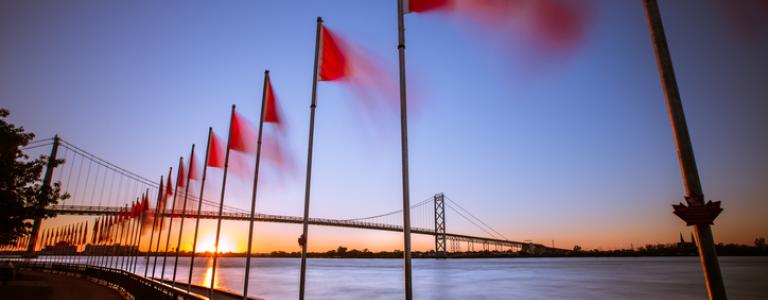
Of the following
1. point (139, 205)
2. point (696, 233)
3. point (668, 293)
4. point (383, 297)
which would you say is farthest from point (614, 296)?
point (139, 205)

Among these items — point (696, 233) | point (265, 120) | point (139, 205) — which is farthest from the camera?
point (139, 205)

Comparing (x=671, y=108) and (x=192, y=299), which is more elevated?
(x=671, y=108)

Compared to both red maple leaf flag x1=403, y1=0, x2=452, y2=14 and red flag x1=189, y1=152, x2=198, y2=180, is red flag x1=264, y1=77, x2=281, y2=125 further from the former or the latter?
red flag x1=189, y1=152, x2=198, y2=180

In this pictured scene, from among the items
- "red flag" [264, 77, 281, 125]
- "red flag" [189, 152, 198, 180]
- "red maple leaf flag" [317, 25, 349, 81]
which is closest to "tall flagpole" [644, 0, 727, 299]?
"red maple leaf flag" [317, 25, 349, 81]

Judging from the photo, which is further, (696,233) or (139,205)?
(139,205)

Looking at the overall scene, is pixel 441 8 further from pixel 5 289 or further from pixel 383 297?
pixel 383 297

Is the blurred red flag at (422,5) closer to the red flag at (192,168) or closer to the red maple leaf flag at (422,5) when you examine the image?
the red maple leaf flag at (422,5)

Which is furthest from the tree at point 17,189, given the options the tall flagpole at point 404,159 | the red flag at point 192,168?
the tall flagpole at point 404,159

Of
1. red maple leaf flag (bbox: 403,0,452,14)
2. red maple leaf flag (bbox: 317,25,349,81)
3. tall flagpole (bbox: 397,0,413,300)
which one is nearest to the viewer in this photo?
tall flagpole (bbox: 397,0,413,300)

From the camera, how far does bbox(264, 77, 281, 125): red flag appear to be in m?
12.3

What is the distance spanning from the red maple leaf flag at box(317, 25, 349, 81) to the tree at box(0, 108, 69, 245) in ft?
43.1

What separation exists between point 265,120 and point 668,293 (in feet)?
119

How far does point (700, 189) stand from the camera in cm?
391

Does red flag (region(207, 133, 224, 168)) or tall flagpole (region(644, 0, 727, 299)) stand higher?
red flag (region(207, 133, 224, 168))
